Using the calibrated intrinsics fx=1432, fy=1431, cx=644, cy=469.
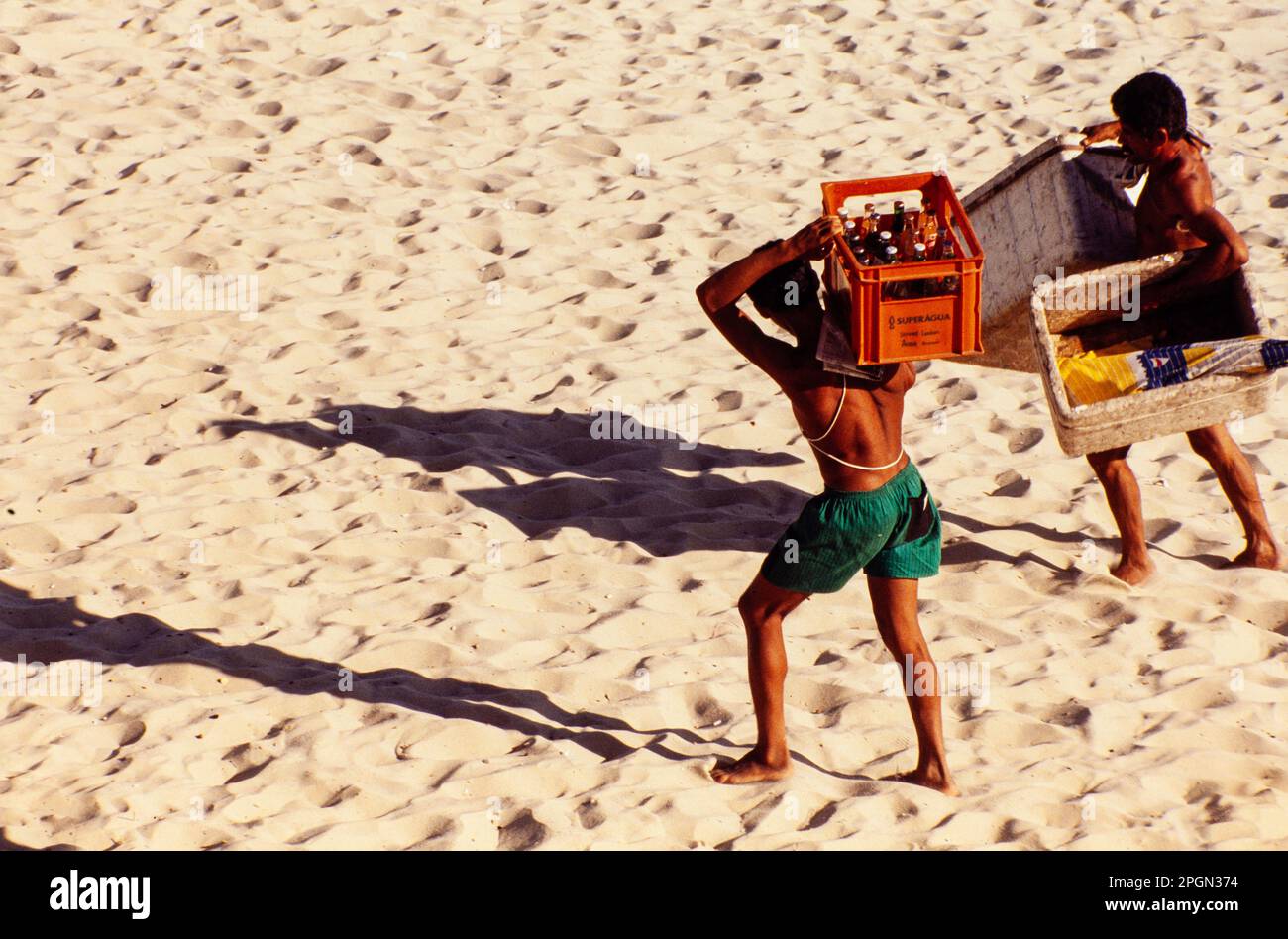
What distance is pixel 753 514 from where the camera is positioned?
5727 millimetres

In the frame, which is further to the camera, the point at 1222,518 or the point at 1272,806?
the point at 1222,518

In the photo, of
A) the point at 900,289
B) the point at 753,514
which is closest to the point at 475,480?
the point at 753,514

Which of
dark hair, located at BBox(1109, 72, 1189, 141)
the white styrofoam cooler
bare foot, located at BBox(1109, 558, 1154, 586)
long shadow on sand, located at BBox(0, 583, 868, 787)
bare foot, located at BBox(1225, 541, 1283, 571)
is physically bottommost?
long shadow on sand, located at BBox(0, 583, 868, 787)

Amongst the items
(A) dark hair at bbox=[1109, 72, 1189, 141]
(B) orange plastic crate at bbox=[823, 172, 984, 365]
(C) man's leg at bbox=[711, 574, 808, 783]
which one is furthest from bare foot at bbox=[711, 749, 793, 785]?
(A) dark hair at bbox=[1109, 72, 1189, 141]

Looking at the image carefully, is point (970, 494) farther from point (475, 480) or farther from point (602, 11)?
point (602, 11)

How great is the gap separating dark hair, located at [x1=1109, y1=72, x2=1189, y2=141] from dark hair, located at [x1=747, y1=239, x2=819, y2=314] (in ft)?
5.42

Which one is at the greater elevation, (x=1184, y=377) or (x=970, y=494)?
(x=1184, y=377)

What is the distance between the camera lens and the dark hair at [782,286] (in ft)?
12.5

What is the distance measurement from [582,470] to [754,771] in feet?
7.08

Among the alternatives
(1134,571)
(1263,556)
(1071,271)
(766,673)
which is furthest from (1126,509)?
(766,673)

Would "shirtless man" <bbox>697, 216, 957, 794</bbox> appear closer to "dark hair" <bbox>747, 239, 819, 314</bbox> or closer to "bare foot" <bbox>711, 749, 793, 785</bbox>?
"dark hair" <bbox>747, 239, 819, 314</bbox>

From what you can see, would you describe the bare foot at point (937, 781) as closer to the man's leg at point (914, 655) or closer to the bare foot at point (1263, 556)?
the man's leg at point (914, 655)

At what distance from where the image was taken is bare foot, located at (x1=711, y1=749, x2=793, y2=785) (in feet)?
13.5

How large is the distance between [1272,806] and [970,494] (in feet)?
6.63
